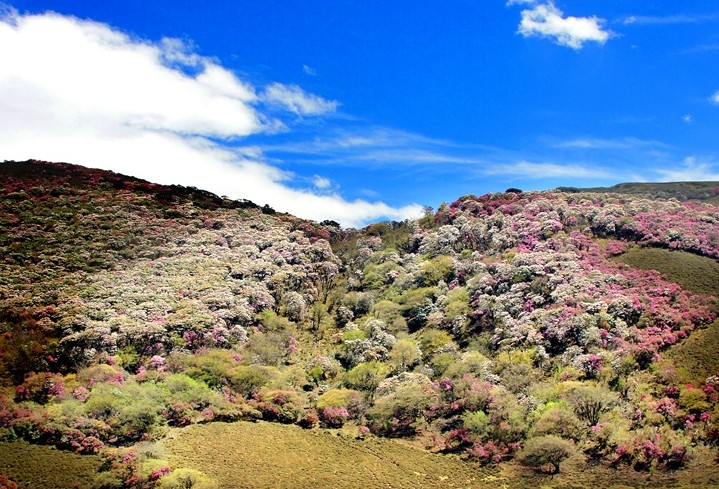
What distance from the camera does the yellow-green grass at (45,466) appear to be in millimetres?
52125

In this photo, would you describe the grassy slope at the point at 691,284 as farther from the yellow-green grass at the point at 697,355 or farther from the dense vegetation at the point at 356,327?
the dense vegetation at the point at 356,327

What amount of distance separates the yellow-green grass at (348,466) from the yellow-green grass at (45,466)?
8.76m

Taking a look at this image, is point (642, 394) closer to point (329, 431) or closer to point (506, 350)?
point (506, 350)

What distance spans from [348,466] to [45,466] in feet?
106

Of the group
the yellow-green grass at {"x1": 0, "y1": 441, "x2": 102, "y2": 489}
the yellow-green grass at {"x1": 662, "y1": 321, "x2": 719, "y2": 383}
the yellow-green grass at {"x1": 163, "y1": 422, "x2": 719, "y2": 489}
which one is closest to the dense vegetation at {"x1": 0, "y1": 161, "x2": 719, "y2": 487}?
the yellow-green grass at {"x1": 662, "y1": 321, "x2": 719, "y2": 383}

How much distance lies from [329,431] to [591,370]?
119ft

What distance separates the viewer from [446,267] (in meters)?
111

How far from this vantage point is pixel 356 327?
98250mm

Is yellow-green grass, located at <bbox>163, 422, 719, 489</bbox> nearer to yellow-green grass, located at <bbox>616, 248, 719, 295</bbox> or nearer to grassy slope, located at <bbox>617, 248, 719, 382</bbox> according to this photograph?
grassy slope, located at <bbox>617, 248, 719, 382</bbox>

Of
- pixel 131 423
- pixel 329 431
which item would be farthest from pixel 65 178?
pixel 329 431

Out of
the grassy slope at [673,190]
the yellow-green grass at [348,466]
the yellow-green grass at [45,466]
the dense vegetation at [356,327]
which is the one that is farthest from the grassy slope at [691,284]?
the yellow-green grass at [45,466]

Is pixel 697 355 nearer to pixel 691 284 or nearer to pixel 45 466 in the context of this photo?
pixel 691 284

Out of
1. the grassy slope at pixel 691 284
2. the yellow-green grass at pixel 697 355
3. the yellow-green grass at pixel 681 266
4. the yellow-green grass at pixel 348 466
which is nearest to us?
the yellow-green grass at pixel 348 466

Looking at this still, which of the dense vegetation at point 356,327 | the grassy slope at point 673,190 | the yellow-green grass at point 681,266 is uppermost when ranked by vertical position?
the grassy slope at point 673,190
